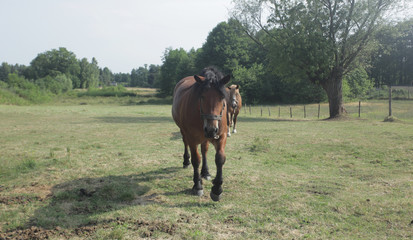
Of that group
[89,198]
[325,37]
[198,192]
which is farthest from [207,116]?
[325,37]

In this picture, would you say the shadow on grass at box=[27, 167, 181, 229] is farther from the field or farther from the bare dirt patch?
the bare dirt patch

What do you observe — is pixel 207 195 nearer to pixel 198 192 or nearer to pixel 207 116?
pixel 198 192

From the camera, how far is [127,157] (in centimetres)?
764

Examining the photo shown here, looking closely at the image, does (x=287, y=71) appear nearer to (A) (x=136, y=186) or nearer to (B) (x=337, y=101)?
(B) (x=337, y=101)

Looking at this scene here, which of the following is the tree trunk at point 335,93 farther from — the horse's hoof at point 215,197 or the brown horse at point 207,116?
the horse's hoof at point 215,197

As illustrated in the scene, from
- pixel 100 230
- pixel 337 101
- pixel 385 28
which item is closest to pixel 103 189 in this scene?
pixel 100 230

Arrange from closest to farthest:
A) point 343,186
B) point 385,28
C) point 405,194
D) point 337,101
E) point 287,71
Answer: point 405,194 < point 343,186 < point 385,28 < point 337,101 < point 287,71

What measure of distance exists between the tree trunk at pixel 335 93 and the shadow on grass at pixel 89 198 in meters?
17.9

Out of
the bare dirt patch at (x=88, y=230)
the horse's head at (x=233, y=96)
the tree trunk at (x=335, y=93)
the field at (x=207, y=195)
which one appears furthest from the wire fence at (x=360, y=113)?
the bare dirt patch at (x=88, y=230)

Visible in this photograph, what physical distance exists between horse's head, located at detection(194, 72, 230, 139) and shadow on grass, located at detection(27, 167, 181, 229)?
5.13 ft

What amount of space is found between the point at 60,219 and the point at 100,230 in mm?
748

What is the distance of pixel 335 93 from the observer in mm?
20812

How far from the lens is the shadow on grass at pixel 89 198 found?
376 cm

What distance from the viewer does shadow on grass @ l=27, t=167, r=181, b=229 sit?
3763 mm
